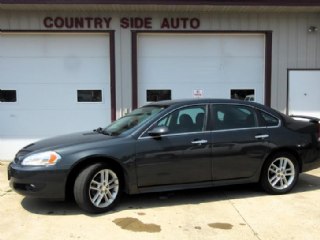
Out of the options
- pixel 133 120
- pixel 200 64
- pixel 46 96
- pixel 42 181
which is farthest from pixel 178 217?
pixel 46 96

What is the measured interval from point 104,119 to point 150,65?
1830mm

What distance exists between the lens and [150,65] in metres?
10.8

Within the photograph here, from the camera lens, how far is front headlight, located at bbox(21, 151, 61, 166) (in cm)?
555

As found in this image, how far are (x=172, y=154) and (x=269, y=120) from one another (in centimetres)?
182

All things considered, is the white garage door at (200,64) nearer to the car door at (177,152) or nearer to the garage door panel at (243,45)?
Result: the garage door panel at (243,45)

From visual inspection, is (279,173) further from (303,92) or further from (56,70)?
(56,70)

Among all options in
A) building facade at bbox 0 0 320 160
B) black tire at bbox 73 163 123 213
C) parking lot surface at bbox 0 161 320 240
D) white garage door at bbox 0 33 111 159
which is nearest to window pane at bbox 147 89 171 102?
building facade at bbox 0 0 320 160

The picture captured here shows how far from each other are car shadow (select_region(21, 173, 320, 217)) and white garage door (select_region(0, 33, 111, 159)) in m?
4.37

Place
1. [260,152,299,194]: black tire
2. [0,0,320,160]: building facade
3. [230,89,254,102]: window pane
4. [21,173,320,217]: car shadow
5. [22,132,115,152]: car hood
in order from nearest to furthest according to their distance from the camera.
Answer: [22,132,115,152]: car hood, [21,173,320,217]: car shadow, [260,152,299,194]: black tire, [0,0,320,160]: building facade, [230,89,254,102]: window pane

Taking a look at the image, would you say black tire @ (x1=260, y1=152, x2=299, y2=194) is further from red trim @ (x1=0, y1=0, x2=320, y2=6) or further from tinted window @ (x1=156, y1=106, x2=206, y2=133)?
red trim @ (x1=0, y1=0, x2=320, y2=6)

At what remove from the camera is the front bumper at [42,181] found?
5465 mm

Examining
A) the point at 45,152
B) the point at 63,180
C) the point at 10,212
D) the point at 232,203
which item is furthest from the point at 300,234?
the point at 10,212

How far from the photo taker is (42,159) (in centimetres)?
558

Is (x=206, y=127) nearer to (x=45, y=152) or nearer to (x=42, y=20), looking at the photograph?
(x=45, y=152)
